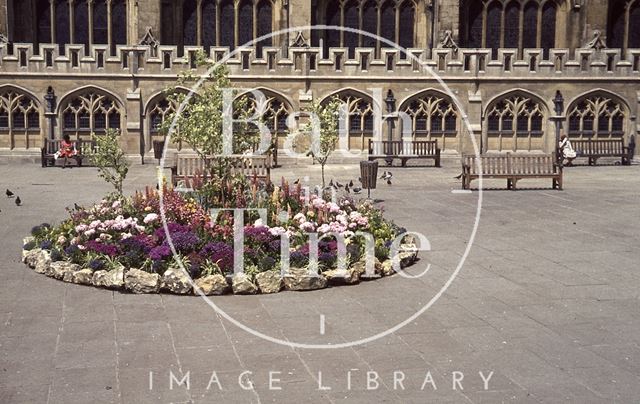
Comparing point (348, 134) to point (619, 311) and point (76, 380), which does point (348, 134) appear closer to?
point (619, 311)

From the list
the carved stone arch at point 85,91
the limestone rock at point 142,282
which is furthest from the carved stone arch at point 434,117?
the limestone rock at point 142,282

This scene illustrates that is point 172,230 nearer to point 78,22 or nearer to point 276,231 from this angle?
point 276,231

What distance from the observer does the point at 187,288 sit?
9.81m

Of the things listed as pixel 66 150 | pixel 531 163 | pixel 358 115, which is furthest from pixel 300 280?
pixel 358 115

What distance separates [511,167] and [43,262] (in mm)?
12928

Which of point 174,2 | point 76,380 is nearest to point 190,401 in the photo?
point 76,380

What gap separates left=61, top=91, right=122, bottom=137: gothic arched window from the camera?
27734 millimetres

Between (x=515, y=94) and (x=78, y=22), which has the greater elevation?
(x=78, y=22)

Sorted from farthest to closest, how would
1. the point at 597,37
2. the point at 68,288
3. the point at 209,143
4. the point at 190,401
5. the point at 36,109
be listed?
1. the point at 597,37
2. the point at 36,109
3. the point at 209,143
4. the point at 68,288
5. the point at 190,401

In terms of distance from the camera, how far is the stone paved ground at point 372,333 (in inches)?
270

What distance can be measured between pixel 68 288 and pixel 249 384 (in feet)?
13.3

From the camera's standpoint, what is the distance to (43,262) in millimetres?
10867

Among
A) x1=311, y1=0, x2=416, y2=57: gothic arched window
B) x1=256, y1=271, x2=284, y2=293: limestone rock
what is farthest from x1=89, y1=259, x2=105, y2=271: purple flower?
x1=311, y1=0, x2=416, y2=57: gothic arched window

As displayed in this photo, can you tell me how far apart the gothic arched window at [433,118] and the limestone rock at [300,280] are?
18833 mm
